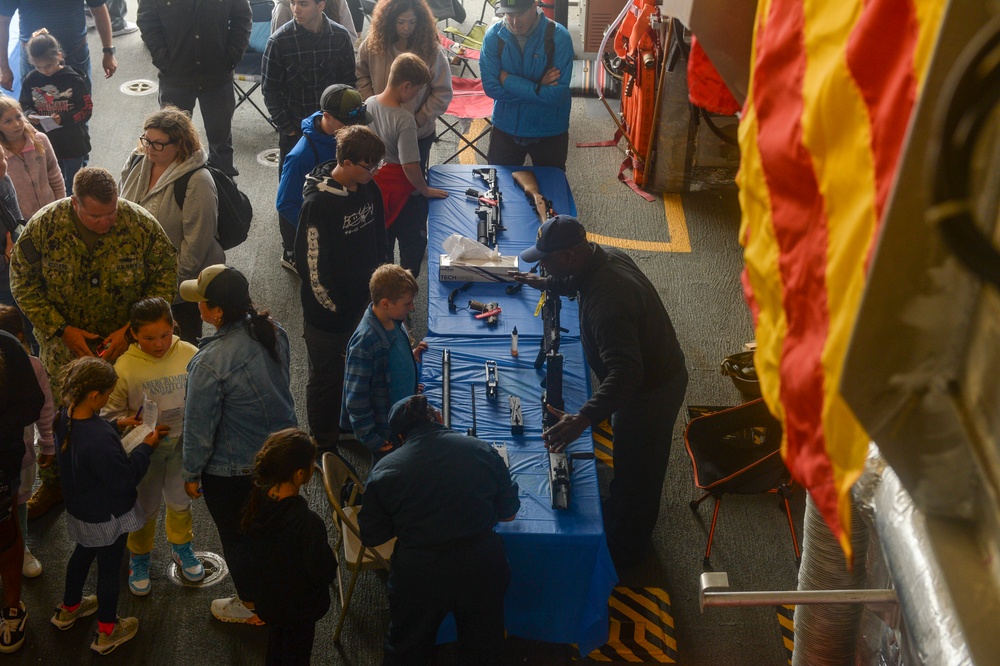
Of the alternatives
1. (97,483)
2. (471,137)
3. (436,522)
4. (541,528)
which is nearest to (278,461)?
(436,522)

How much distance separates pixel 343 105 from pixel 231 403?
6.98 feet

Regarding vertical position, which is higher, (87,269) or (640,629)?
(87,269)

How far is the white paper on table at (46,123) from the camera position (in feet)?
20.9

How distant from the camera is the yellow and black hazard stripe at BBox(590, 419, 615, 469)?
5.55 metres

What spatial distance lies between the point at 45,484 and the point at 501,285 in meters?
2.87

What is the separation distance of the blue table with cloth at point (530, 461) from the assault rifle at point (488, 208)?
4.4 inches

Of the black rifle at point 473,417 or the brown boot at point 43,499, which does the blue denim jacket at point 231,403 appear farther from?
the brown boot at point 43,499

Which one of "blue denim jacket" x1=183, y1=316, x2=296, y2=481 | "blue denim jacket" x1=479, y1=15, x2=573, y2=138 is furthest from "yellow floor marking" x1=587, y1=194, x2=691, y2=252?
"blue denim jacket" x1=183, y1=316, x2=296, y2=481

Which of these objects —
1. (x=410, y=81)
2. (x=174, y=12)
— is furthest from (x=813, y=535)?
(x=174, y=12)

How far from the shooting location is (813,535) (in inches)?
109

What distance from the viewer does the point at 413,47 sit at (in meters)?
6.59

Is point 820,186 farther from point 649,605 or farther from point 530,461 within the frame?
point 649,605

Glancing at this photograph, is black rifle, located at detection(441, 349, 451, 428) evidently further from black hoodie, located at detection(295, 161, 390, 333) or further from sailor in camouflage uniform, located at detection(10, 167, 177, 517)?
sailor in camouflage uniform, located at detection(10, 167, 177, 517)

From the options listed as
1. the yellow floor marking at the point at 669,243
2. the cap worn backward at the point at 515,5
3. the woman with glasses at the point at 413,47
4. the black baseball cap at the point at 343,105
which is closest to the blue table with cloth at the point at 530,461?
the black baseball cap at the point at 343,105
